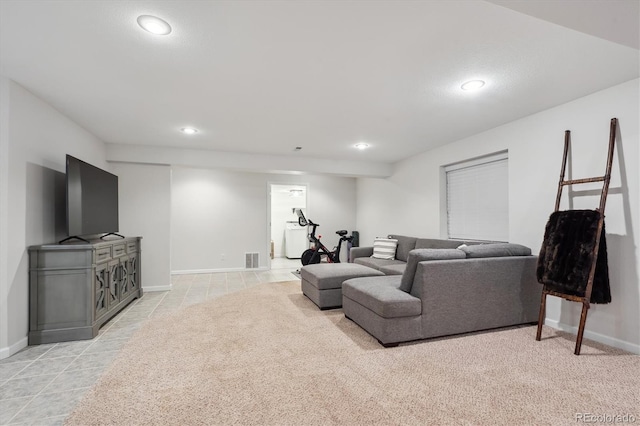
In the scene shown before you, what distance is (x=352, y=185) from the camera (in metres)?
7.88

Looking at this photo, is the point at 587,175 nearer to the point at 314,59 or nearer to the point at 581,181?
the point at 581,181

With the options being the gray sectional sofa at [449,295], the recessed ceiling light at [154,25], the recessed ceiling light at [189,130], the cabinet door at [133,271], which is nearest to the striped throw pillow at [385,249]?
the gray sectional sofa at [449,295]

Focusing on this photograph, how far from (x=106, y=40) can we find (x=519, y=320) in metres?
4.22

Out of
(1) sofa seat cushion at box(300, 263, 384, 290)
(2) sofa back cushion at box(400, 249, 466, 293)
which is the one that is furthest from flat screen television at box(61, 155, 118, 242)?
(2) sofa back cushion at box(400, 249, 466, 293)

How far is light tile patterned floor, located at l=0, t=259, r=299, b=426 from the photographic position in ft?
5.82

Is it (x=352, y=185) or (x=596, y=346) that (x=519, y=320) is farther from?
(x=352, y=185)

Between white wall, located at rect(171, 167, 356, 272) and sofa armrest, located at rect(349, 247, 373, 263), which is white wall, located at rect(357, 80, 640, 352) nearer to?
sofa armrest, located at rect(349, 247, 373, 263)

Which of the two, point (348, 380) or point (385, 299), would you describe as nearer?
point (348, 380)

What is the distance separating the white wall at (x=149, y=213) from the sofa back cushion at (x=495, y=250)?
14.1ft

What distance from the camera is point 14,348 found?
8.34 ft

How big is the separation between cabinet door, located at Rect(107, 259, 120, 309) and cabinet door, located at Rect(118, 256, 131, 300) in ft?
0.29
